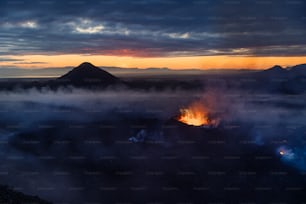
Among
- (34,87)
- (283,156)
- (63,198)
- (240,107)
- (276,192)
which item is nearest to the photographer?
(63,198)

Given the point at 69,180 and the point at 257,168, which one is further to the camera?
the point at 257,168

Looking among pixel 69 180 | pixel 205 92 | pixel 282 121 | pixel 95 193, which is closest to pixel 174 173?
pixel 95 193

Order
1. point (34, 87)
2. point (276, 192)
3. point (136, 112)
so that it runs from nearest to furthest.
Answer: point (276, 192), point (136, 112), point (34, 87)

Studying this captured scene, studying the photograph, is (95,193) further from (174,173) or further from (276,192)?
(276,192)

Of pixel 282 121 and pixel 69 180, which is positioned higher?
pixel 282 121

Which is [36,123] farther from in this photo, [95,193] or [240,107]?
[240,107]

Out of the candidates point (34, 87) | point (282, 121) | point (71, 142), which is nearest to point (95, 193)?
point (71, 142)

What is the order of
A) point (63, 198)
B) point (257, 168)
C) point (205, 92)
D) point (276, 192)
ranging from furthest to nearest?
point (205, 92), point (257, 168), point (276, 192), point (63, 198)

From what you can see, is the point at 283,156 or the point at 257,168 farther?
the point at 283,156

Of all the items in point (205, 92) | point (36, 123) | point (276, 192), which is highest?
point (205, 92)
